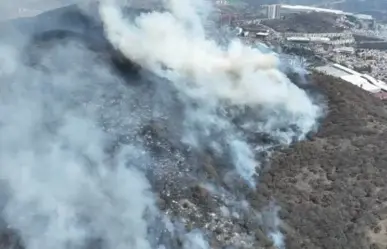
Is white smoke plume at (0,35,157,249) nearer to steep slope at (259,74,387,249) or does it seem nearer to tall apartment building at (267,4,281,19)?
steep slope at (259,74,387,249)

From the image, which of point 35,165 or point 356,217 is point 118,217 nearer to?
point 35,165

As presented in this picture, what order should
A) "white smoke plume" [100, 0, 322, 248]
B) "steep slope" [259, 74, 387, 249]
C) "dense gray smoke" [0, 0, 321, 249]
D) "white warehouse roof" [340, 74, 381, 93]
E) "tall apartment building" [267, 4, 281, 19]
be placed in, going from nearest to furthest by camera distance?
"dense gray smoke" [0, 0, 321, 249], "steep slope" [259, 74, 387, 249], "white smoke plume" [100, 0, 322, 248], "white warehouse roof" [340, 74, 381, 93], "tall apartment building" [267, 4, 281, 19]

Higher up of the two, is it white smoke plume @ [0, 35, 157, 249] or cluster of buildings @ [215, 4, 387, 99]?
white smoke plume @ [0, 35, 157, 249]

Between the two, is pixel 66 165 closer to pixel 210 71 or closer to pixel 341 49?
pixel 210 71

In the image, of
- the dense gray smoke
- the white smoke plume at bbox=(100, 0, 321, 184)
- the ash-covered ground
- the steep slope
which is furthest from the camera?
the white smoke plume at bbox=(100, 0, 321, 184)

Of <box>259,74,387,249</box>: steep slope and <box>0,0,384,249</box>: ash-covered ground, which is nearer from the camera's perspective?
<box>0,0,384,249</box>: ash-covered ground

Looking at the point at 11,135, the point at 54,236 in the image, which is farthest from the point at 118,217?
the point at 11,135

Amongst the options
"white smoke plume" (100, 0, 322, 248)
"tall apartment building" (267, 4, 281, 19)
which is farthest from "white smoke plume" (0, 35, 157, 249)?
"tall apartment building" (267, 4, 281, 19)
